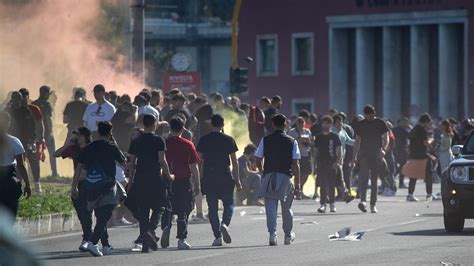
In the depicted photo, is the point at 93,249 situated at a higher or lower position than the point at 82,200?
lower

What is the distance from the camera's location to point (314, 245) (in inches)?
646

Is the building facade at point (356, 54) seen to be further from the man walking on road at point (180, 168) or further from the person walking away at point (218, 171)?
the man walking on road at point (180, 168)

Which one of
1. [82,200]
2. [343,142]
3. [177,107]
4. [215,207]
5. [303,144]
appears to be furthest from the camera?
[303,144]

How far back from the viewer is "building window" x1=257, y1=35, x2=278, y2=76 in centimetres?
7375

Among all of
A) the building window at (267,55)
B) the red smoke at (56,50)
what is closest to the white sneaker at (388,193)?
the red smoke at (56,50)

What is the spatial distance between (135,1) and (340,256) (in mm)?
22642

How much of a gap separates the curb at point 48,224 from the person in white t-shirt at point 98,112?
6.50 ft

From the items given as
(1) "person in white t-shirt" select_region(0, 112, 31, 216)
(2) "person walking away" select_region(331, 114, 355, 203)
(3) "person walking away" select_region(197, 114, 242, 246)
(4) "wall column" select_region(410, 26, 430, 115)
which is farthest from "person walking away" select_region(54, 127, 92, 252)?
(4) "wall column" select_region(410, 26, 430, 115)

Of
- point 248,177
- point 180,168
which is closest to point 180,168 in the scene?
point 180,168

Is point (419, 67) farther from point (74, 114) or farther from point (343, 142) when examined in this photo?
point (74, 114)

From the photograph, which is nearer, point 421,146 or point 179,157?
point 179,157

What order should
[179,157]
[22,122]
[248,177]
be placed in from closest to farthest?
[179,157]
[22,122]
[248,177]

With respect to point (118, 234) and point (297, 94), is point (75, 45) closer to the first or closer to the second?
point (118, 234)

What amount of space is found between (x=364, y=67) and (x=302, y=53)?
3243 millimetres
